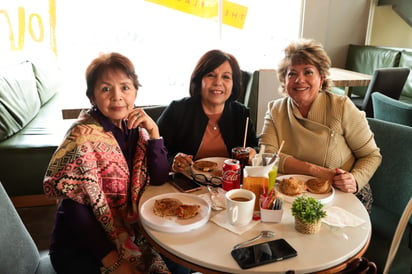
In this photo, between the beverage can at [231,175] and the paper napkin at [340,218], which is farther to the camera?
the beverage can at [231,175]

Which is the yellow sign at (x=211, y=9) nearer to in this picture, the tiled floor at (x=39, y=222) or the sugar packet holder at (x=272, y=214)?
the tiled floor at (x=39, y=222)

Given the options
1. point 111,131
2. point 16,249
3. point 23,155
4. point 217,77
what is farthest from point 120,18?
point 16,249

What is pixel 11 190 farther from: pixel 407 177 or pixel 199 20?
pixel 199 20

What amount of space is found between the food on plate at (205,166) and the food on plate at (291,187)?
0.30 metres

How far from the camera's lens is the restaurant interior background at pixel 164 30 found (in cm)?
393

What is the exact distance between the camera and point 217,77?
173cm

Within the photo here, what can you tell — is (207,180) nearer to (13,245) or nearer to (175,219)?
(175,219)

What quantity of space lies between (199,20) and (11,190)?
9.74 feet

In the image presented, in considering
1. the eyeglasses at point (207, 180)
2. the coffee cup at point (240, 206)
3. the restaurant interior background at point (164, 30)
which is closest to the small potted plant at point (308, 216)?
the coffee cup at point (240, 206)

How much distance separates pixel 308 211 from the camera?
3.38 ft

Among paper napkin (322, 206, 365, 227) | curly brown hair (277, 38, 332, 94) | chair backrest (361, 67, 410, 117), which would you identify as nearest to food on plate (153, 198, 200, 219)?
paper napkin (322, 206, 365, 227)

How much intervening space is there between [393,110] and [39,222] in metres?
2.60

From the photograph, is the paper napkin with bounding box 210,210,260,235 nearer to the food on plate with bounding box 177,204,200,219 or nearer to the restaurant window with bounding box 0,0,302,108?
the food on plate with bounding box 177,204,200,219

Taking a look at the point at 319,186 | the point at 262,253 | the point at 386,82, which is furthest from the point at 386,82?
the point at 262,253
